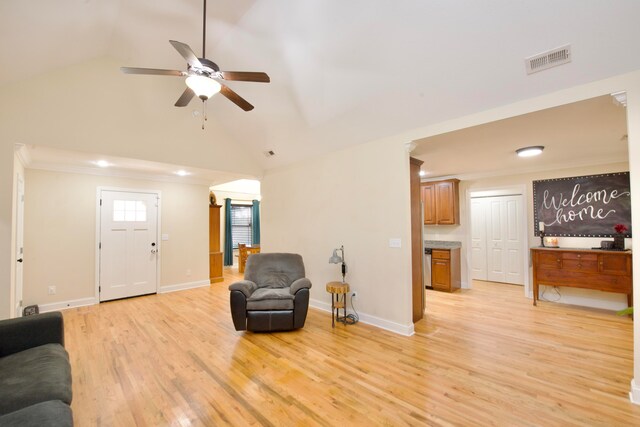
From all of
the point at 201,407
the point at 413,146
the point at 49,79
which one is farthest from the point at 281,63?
the point at 201,407

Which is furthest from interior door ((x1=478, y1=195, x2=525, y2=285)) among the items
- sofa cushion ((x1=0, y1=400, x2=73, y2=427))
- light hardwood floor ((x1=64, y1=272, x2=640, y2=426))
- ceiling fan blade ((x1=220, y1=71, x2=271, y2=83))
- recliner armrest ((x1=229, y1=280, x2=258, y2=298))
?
sofa cushion ((x1=0, y1=400, x2=73, y2=427))

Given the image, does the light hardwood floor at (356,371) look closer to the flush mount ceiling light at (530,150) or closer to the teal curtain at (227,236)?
the flush mount ceiling light at (530,150)

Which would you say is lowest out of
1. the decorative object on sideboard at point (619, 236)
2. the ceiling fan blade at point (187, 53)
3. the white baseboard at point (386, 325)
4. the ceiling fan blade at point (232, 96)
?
the white baseboard at point (386, 325)

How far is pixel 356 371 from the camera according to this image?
256 centimetres

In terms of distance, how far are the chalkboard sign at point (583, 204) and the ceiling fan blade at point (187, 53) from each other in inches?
223

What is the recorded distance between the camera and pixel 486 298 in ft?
16.3

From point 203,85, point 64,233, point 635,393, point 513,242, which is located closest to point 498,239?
point 513,242

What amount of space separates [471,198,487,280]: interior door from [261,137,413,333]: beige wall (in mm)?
3809

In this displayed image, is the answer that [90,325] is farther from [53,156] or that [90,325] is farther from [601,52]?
[601,52]

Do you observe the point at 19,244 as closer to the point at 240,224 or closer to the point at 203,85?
the point at 203,85

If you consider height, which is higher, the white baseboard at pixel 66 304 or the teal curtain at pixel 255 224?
the teal curtain at pixel 255 224

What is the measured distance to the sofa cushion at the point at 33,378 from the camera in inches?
58.9

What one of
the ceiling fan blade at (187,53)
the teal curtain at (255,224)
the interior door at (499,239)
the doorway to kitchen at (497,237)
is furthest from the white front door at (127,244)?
the interior door at (499,239)

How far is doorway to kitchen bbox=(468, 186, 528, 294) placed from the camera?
5.90 metres
